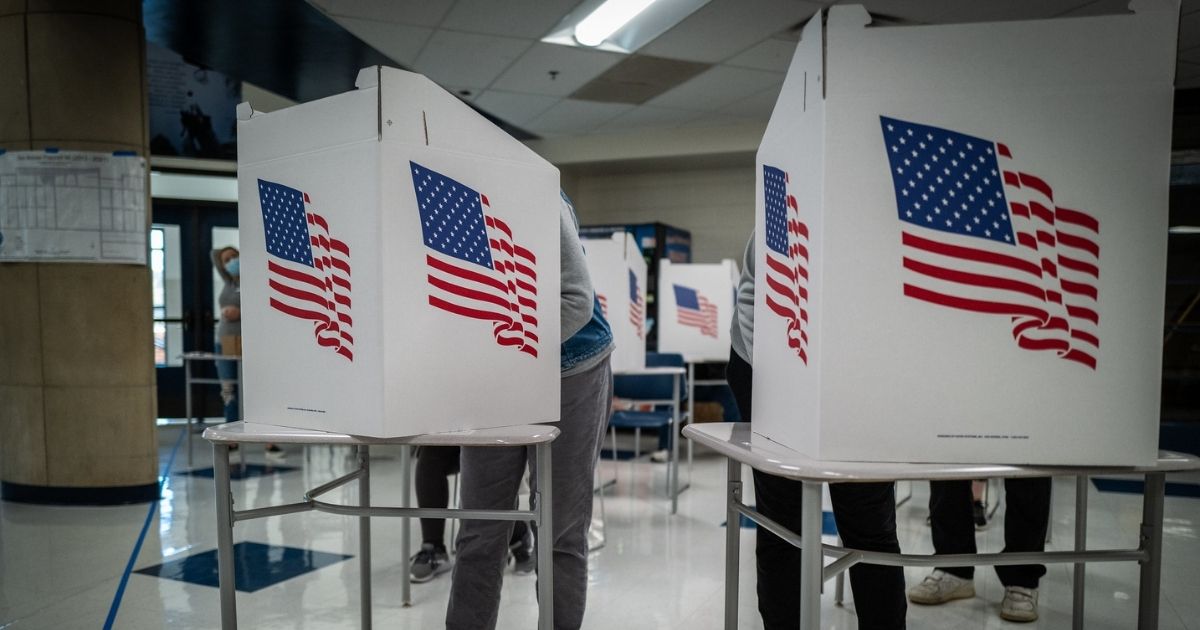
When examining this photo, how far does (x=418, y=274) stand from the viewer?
50.8 inches

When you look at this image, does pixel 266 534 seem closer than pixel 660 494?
Yes

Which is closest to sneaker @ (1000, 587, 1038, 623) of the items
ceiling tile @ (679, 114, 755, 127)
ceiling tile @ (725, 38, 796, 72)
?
ceiling tile @ (725, 38, 796, 72)

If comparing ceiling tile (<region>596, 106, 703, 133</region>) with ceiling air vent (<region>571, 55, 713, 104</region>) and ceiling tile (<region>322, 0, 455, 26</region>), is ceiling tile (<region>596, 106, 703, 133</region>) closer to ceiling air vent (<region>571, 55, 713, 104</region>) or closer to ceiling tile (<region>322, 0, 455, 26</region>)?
ceiling air vent (<region>571, 55, 713, 104</region>)

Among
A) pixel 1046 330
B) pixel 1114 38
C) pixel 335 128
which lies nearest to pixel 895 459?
pixel 1046 330

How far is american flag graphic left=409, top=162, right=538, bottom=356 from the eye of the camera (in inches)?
51.5

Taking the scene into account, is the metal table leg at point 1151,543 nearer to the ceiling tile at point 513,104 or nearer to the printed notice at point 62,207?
the printed notice at point 62,207

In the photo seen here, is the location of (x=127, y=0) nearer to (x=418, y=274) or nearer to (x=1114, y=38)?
(x=418, y=274)

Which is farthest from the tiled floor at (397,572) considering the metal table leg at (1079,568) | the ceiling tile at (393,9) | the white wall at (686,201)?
the white wall at (686,201)

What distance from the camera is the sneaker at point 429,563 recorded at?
2.53 metres

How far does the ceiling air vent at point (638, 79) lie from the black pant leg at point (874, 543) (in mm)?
4053

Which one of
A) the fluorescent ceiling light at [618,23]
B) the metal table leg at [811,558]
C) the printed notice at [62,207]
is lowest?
the metal table leg at [811,558]

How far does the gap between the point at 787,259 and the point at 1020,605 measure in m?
1.74

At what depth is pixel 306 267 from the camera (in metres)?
1.35

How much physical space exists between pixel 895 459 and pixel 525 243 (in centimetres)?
80
